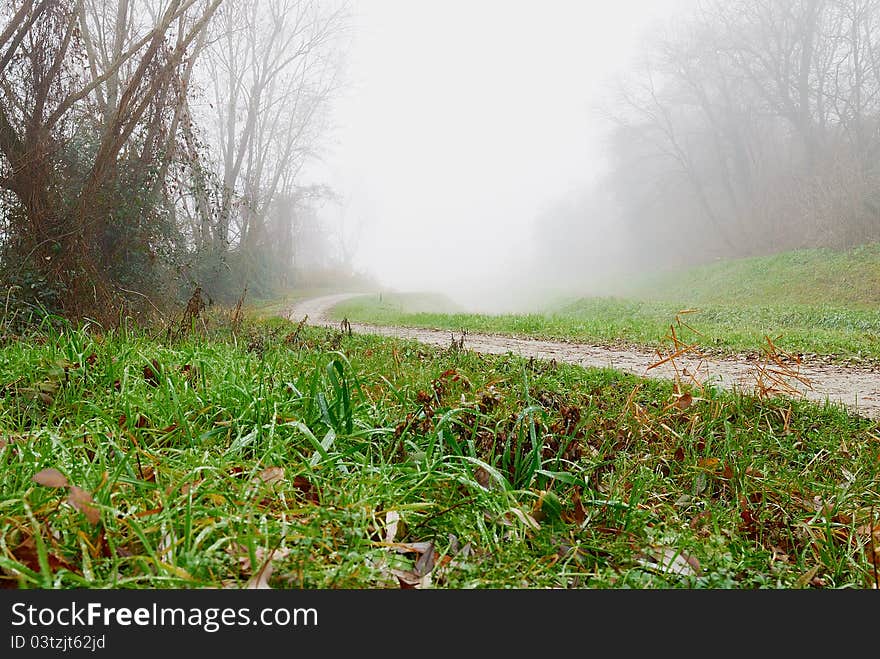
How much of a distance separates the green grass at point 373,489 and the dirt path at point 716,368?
1.35 m

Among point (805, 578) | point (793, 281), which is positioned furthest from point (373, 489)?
point (793, 281)

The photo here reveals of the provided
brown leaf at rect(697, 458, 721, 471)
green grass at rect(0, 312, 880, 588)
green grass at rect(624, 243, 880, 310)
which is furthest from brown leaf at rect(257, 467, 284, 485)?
green grass at rect(624, 243, 880, 310)

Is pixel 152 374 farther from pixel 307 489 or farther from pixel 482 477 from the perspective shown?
pixel 482 477

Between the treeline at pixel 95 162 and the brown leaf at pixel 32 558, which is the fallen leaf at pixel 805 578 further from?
the treeline at pixel 95 162

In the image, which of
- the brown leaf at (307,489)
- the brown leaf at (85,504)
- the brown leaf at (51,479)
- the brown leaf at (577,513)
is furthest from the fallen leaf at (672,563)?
the brown leaf at (51,479)

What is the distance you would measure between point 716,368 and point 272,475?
20.1ft

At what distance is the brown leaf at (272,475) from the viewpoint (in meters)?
2.00

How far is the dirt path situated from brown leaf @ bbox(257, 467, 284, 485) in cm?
376

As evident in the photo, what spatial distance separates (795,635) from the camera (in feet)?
4.51

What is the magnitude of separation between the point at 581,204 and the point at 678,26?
18719 mm

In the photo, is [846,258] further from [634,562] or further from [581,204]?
[581,204]

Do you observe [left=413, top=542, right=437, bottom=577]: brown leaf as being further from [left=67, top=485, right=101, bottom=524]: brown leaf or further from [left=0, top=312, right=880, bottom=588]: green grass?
[left=67, top=485, right=101, bottom=524]: brown leaf

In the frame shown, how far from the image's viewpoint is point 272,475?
6.70ft

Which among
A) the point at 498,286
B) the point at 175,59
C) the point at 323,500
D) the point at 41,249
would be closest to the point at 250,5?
the point at 175,59
